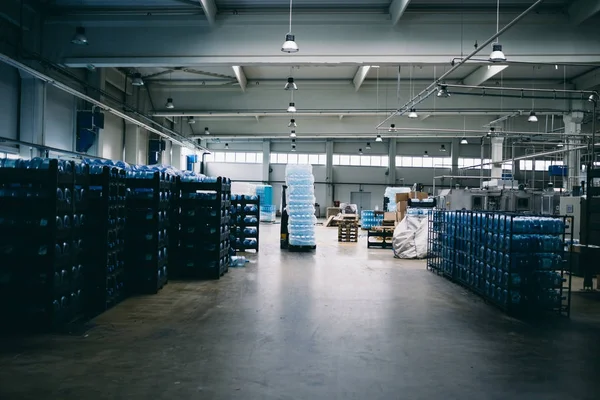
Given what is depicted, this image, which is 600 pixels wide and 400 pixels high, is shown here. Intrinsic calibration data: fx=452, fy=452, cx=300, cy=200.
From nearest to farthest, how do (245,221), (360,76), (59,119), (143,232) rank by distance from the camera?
1. (143,232)
2. (59,119)
3. (245,221)
4. (360,76)

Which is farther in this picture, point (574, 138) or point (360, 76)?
point (574, 138)

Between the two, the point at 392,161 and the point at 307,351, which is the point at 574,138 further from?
the point at 307,351

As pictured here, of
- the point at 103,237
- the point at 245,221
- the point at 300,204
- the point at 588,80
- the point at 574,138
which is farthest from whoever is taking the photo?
the point at 574,138

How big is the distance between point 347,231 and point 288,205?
4.89 m

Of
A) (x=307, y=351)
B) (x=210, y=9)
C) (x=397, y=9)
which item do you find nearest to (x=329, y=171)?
(x=397, y=9)

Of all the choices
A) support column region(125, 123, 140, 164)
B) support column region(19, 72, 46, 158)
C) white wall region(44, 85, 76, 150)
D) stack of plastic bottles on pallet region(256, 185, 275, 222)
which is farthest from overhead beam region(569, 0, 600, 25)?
stack of plastic bottles on pallet region(256, 185, 275, 222)

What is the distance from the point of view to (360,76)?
57.5 ft

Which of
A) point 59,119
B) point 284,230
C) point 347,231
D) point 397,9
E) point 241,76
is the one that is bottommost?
point 347,231

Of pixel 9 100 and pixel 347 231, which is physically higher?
pixel 9 100

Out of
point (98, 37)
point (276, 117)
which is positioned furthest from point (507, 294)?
point (276, 117)

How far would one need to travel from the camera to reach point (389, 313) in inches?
276

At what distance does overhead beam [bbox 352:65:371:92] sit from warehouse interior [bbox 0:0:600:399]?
0.58 meters

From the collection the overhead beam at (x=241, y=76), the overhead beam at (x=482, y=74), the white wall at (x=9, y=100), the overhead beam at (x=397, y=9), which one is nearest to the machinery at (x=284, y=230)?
the overhead beam at (x=241, y=76)

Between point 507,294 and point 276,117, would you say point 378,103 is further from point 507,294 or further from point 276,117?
point 507,294
